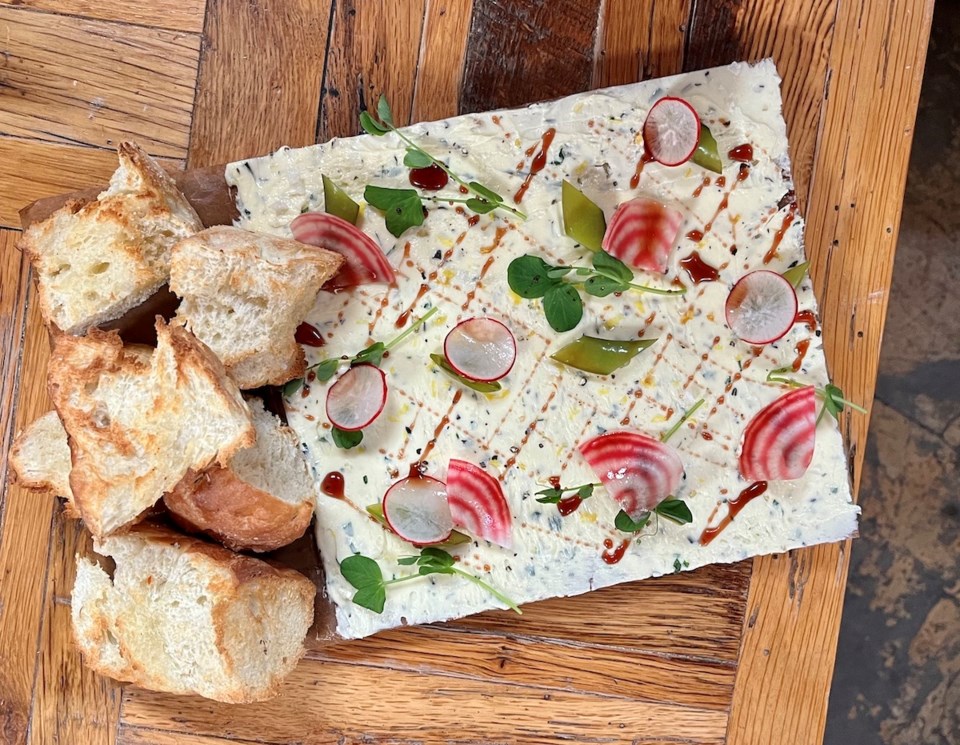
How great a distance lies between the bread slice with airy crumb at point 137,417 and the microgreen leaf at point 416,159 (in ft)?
1.98

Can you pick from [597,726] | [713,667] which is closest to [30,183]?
[597,726]

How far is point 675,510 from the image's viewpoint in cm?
185

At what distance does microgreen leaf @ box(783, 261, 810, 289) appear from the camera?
189cm

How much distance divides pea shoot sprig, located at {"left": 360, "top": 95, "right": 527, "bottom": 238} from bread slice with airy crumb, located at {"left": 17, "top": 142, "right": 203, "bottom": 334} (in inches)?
16.7

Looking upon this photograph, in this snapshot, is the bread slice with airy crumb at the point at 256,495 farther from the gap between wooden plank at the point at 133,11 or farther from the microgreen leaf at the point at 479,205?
the gap between wooden plank at the point at 133,11

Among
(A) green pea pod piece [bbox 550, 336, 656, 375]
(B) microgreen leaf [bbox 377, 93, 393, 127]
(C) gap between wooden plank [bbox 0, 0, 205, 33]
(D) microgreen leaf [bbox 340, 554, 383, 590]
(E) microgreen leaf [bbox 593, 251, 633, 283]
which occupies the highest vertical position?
(C) gap between wooden plank [bbox 0, 0, 205, 33]

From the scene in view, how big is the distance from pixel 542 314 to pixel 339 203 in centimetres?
Result: 53

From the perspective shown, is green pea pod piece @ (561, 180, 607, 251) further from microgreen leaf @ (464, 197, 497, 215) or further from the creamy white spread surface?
microgreen leaf @ (464, 197, 497, 215)

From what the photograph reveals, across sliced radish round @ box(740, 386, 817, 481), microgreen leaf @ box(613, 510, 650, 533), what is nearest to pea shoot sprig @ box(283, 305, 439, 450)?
microgreen leaf @ box(613, 510, 650, 533)

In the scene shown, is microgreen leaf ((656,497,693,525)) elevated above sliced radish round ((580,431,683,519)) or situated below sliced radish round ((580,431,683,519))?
below

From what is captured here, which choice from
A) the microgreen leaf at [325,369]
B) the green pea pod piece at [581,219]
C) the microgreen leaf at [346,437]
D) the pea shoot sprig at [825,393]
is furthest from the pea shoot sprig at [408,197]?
the pea shoot sprig at [825,393]

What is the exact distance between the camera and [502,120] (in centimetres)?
191

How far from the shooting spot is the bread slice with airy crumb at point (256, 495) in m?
1.77

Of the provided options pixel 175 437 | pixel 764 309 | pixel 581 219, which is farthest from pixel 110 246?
pixel 764 309
